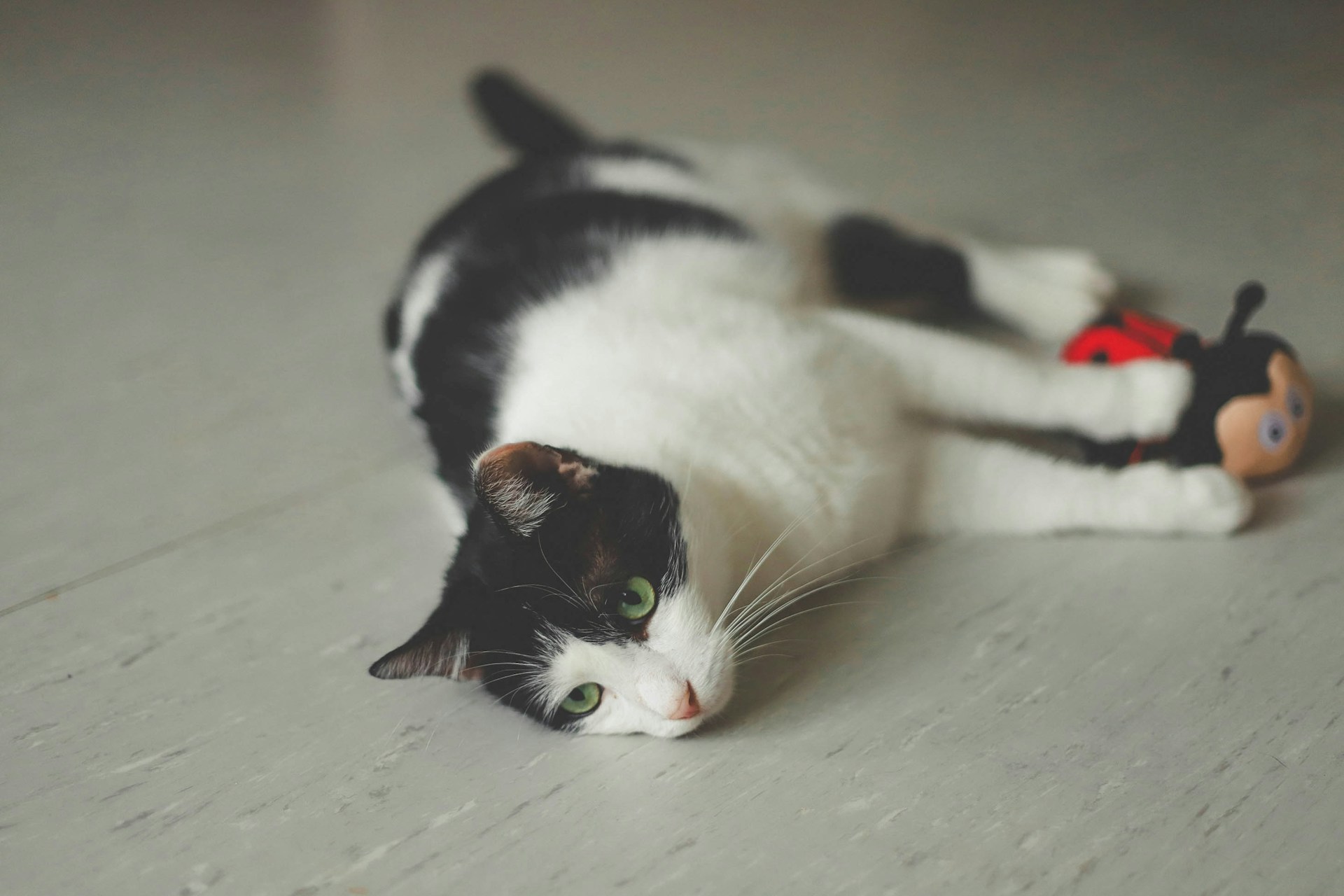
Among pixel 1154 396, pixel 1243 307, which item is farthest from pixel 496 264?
pixel 1243 307

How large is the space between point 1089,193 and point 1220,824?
164 cm

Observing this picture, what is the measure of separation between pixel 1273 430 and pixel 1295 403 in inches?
2.1

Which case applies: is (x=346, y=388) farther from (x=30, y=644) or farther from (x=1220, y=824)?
(x=1220, y=824)

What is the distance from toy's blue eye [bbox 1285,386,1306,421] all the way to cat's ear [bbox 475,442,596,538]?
2.94ft

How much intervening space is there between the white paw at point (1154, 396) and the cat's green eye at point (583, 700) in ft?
2.54

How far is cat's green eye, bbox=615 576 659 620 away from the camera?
3.73ft

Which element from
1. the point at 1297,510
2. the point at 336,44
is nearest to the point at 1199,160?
the point at 1297,510

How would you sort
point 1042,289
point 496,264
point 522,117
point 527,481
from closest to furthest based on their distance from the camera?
point 527,481 < point 496,264 < point 1042,289 < point 522,117

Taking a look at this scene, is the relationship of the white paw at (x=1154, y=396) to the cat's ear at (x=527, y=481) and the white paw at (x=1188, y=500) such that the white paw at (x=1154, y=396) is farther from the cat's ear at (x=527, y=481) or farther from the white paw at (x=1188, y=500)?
the cat's ear at (x=527, y=481)

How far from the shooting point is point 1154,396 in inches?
56.7

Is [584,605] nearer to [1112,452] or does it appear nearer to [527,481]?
[527,481]

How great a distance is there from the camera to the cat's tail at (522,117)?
207cm

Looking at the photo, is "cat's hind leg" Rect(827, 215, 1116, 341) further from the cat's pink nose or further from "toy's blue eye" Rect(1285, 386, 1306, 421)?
the cat's pink nose

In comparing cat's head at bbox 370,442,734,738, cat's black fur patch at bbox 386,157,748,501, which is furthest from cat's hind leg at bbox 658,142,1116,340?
cat's head at bbox 370,442,734,738
